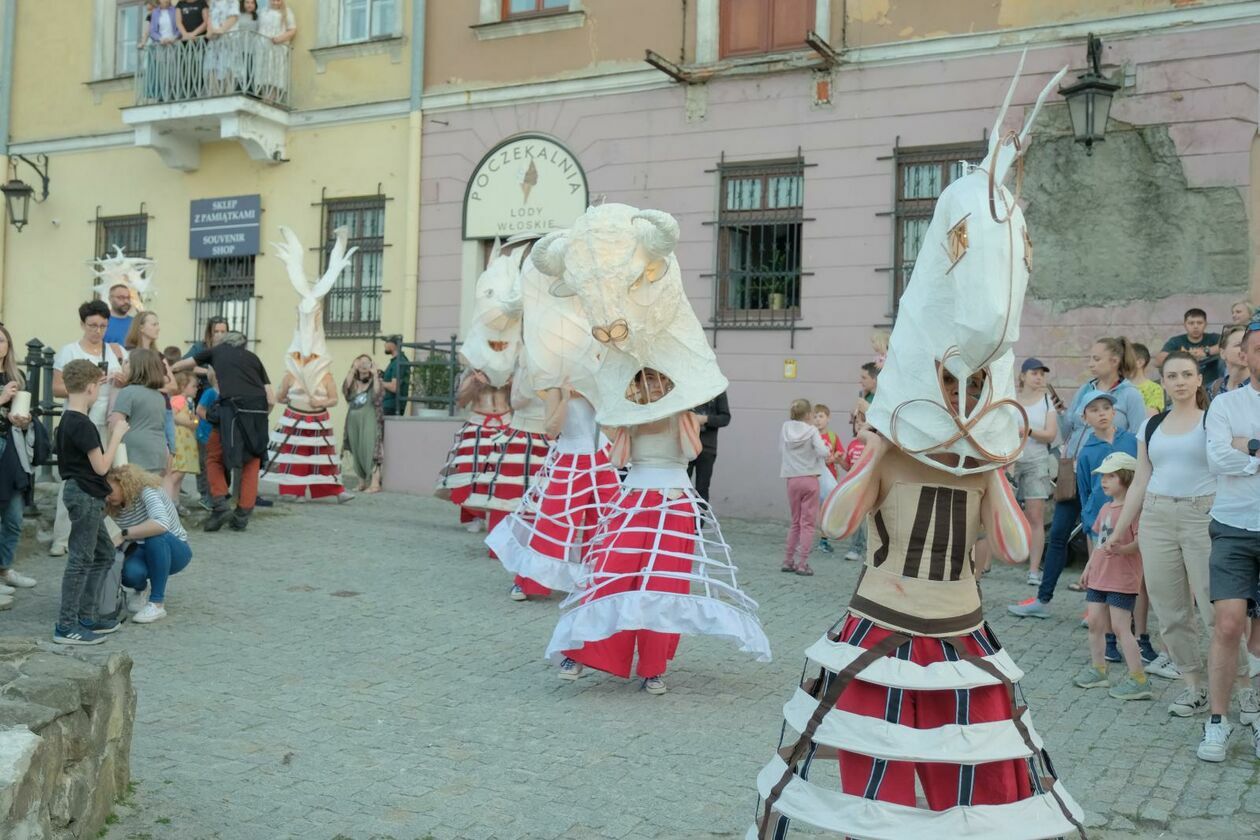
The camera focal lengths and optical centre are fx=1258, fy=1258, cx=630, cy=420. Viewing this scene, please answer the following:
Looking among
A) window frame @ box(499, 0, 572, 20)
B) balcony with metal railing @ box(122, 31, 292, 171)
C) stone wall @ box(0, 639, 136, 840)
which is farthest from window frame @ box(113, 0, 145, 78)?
stone wall @ box(0, 639, 136, 840)

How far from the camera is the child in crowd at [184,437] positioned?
10.9 m

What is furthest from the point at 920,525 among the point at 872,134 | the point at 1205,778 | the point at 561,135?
the point at 561,135

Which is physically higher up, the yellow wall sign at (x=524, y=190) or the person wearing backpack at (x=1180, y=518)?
the yellow wall sign at (x=524, y=190)

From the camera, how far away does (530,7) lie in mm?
16391

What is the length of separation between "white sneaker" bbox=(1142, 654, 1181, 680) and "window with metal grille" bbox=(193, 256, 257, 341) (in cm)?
1408

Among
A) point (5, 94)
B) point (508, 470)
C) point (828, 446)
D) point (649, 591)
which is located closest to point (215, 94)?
point (5, 94)

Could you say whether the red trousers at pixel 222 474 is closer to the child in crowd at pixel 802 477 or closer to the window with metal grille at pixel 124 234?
the child in crowd at pixel 802 477

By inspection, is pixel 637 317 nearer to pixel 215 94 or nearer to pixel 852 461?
pixel 852 461

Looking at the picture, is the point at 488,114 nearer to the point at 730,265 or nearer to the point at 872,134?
the point at 730,265

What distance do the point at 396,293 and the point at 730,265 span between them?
4937 millimetres

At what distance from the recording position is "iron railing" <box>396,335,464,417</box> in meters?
15.5

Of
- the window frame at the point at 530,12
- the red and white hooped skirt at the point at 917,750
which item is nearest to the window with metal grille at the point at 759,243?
the window frame at the point at 530,12

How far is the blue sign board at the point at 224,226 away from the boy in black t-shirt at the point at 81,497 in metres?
11.5

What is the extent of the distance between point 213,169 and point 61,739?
52.6ft
